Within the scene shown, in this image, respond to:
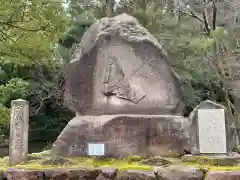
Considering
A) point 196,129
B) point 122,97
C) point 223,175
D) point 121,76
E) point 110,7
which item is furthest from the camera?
point 110,7

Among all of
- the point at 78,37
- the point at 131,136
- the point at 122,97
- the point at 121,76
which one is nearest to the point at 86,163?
the point at 131,136

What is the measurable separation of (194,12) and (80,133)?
8.90 m

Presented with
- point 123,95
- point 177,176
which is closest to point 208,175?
point 177,176

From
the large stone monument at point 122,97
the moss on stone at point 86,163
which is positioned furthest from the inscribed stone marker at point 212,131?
the moss on stone at point 86,163

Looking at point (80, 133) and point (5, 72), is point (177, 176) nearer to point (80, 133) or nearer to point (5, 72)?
point (80, 133)

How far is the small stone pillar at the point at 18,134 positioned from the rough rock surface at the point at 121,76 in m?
0.97

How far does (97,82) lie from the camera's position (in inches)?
253

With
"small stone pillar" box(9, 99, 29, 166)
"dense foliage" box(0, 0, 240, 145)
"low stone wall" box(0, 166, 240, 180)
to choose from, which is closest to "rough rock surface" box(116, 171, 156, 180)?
"low stone wall" box(0, 166, 240, 180)

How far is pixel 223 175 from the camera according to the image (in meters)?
4.74

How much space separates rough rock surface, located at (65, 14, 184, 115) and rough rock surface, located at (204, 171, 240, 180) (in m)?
1.71

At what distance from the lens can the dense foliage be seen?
8.09m

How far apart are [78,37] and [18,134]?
1072cm

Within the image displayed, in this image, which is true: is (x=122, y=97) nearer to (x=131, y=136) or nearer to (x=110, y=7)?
(x=131, y=136)

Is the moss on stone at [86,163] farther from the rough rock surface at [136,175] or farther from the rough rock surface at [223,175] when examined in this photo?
the rough rock surface at [223,175]
